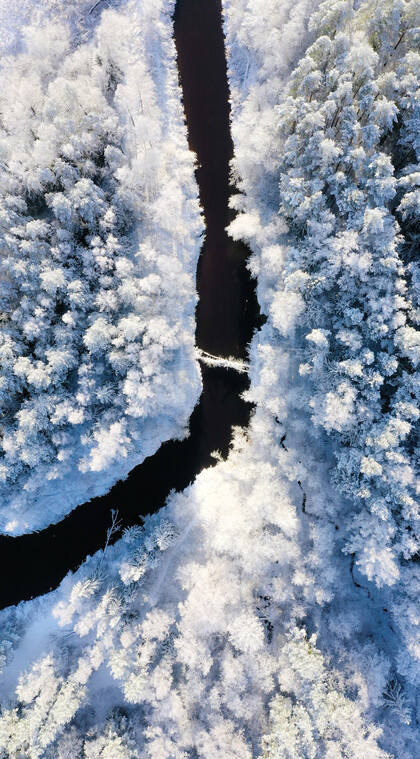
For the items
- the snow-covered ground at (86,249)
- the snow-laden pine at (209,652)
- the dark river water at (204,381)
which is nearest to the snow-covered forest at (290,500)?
the snow-laden pine at (209,652)

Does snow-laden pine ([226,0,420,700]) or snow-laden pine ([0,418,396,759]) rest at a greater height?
snow-laden pine ([226,0,420,700])

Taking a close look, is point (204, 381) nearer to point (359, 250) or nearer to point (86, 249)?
point (86, 249)

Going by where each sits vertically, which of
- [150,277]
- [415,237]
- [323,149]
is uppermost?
[323,149]

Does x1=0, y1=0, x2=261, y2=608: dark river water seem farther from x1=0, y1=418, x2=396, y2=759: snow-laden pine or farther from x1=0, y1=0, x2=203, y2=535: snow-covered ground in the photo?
x1=0, y1=418, x2=396, y2=759: snow-laden pine

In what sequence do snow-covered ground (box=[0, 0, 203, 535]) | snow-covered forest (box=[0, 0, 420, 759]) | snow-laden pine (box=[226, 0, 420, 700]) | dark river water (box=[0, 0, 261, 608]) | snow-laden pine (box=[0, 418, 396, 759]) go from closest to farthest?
1. snow-laden pine (box=[226, 0, 420, 700])
2. snow-covered forest (box=[0, 0, 420, 759])
3. snow-covered ground (box=[0, 0, 203, 535])
4. snow-laden pine (box=[0, 418, 396, 759])
5. dark river water (box=[0, 0, 261, 608])

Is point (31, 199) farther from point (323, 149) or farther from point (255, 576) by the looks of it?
point (255, 576)

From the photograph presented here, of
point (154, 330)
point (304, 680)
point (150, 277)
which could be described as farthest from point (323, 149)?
point (304, 680)

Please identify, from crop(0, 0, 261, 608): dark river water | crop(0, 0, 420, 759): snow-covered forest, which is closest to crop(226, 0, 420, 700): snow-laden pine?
crop(0, 0, 420, 759): snow-covered forest
